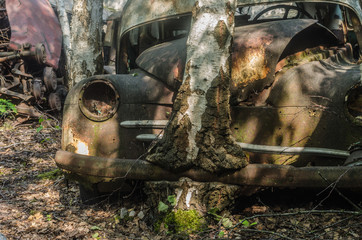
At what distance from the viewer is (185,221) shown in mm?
2178

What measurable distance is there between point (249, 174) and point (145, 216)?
87cm

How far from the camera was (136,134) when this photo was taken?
2787 millimetres

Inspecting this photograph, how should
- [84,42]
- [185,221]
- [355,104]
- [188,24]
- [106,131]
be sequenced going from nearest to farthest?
1. [185,221]
2. [355,104]
3. [106,131]
4. [188,24]
5. [84,42]

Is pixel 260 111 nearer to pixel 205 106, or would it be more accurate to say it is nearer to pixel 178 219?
pixel 205 106

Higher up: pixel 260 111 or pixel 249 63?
pixel 249 63

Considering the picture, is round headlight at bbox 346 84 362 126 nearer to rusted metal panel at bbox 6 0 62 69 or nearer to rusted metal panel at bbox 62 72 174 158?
rusted metal panel at bbox 62 72 174 158

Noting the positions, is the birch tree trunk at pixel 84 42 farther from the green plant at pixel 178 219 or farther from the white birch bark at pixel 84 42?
the green plant at pixel 178 219

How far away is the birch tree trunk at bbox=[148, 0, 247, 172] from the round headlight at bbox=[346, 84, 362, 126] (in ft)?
2.58

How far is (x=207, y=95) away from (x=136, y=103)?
77 cm

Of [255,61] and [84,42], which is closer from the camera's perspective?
[255,61]

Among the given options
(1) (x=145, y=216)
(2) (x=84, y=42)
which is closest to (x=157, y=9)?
(2) (x=84, y=42)

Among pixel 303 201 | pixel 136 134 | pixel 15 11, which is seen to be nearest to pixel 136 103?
pixel 136 134

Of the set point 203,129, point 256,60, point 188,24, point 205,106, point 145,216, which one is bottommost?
point 145,216

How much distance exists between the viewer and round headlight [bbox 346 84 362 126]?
7.53ft
